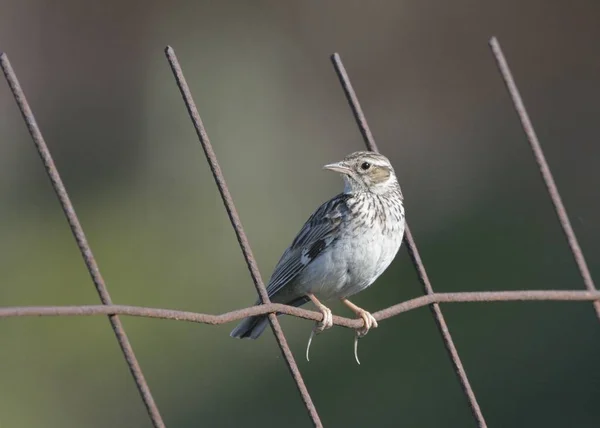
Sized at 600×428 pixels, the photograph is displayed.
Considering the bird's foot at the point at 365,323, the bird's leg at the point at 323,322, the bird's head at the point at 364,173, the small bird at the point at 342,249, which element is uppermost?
the bird's head at the point at 364,173

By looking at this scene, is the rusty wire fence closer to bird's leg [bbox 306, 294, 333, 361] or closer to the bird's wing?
bird's leg [bbox 306, 294, 333, 361]

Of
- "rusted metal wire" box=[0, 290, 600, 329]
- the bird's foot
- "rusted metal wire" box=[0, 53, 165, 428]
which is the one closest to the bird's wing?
the bird's foot

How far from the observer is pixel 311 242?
4430 millimetres

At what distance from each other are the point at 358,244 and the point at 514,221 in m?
6.76

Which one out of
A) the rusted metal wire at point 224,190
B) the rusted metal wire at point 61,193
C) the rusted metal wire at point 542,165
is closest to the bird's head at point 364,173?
the rusted metal wire at point 542,165

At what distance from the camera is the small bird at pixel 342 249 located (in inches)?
171

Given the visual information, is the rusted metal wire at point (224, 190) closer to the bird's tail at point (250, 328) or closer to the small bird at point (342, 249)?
the bird's tail at point (250, 328)

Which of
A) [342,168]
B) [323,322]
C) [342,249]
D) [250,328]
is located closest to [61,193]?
[323,322]

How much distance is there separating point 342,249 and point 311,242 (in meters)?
0.13

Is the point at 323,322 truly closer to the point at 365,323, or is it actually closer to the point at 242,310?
the point at 365,323

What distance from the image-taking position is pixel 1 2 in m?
12.5

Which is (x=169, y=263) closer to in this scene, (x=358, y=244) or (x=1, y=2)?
(x=1, y=2)

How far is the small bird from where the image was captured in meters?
4.35

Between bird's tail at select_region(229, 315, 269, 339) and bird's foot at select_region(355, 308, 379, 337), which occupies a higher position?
bird's tail at select_region(229, 315, 269, 339)
